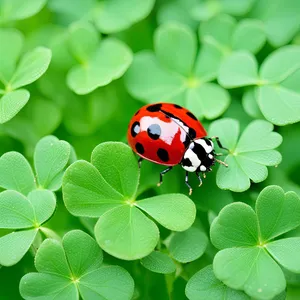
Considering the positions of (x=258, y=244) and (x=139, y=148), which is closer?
(x=258, y=244)

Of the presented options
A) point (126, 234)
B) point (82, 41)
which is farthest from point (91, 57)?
point (126, 234)

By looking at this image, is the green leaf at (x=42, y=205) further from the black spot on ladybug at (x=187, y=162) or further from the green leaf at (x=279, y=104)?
the green leaf at (x=279, y=104)

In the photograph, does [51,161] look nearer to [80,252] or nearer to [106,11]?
[80,252]

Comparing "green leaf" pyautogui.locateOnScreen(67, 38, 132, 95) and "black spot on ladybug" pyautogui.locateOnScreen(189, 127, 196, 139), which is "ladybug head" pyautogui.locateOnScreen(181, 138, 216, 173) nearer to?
"black spot on ladybug" pyautogui.locateOnScreen(189, 127, 196, 139)

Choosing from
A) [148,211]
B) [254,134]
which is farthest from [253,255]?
[254,134]

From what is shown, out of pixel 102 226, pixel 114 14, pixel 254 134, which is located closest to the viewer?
pixel 102 226

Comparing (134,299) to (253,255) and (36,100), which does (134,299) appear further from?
(36,100)

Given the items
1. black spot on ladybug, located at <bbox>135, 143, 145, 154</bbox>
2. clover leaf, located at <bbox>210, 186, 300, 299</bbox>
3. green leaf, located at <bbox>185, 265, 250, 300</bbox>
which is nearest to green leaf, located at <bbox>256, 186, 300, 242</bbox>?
clover leaf, located at <bbox>210, 186, 300, 299</bbox>
